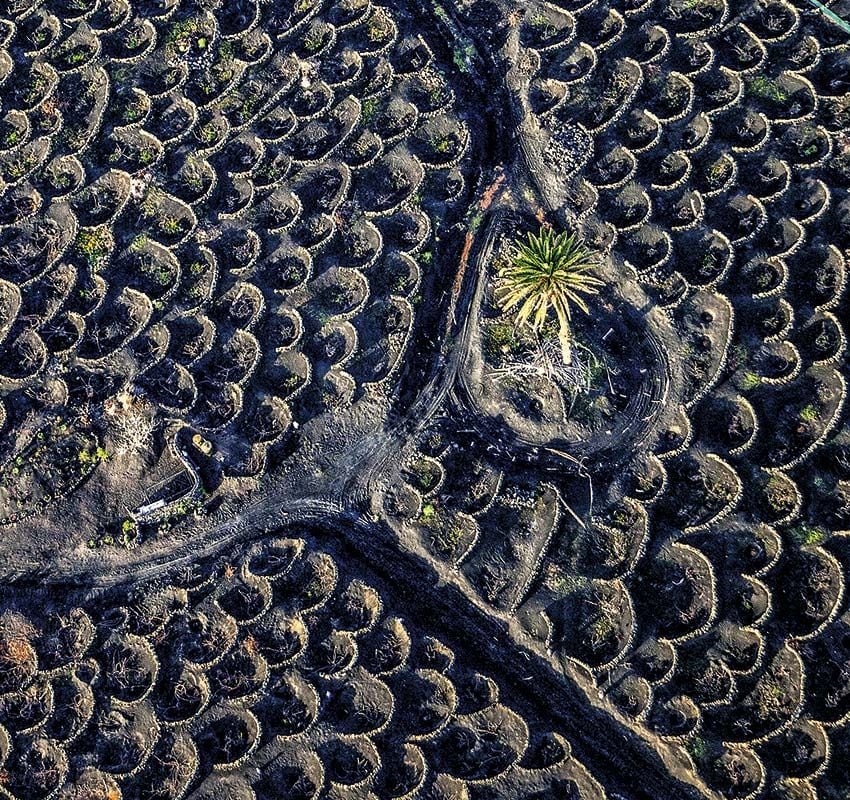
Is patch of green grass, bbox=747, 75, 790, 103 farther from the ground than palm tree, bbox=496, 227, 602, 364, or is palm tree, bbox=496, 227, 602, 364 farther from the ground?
A: patch of green grass, bbox=747, 75, 790, 103

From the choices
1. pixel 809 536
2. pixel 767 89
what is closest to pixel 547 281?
pixel 767 89

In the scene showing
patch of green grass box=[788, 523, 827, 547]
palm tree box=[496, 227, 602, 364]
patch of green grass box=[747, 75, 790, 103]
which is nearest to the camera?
palm tree box=[496, 227, 602, 364]

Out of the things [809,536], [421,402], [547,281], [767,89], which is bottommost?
[421,402]

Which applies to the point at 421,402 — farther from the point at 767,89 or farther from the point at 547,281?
the point at 767,89

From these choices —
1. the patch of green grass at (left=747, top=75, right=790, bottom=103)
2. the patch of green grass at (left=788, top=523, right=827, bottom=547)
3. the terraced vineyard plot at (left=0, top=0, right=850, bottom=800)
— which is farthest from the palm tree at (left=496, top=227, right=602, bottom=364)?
the patch of green grass at (left=788, top=523, right=827, bottom=547)

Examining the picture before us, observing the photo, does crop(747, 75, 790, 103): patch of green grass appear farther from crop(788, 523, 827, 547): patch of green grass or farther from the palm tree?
crop(788, 523, 827, 547): patch of green grass

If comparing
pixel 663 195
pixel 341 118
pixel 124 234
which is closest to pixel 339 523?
pixel 124 234

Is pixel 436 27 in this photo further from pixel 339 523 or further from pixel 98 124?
pixel 339 523

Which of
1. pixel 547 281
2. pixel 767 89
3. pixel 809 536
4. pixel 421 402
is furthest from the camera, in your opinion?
pixel 767 89
